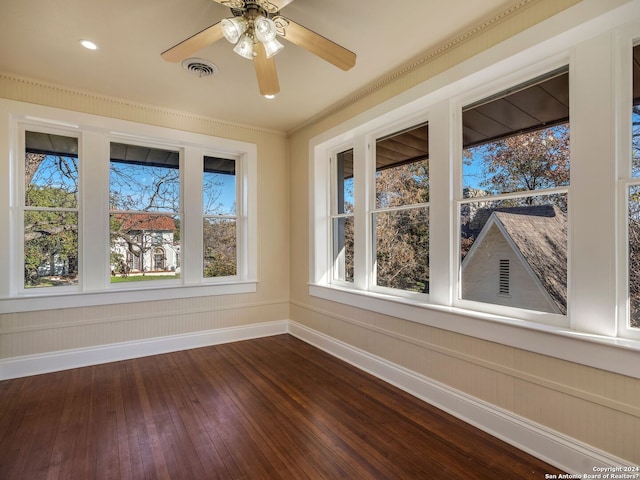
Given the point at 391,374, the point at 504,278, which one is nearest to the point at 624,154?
the point at 504,278

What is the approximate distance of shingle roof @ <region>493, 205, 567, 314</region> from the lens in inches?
78.6

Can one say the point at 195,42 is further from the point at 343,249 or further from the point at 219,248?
the point at 219,248

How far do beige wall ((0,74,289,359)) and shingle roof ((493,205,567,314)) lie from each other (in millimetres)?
3011

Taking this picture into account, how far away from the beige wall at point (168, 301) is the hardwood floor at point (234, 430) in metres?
0.39

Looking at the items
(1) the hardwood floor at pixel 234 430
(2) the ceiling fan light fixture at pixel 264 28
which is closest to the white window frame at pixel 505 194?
(1) the hardwood floor at pixel 234 430

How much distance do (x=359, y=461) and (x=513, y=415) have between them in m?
1.02

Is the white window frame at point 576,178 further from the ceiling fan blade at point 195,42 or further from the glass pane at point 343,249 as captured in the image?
the ceiling fan blade at point 195,42

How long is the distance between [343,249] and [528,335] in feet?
7.00

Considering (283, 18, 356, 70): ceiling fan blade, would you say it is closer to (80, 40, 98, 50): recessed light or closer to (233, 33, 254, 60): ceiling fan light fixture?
(233, 33, 254, 60): ceiling fan light fixture

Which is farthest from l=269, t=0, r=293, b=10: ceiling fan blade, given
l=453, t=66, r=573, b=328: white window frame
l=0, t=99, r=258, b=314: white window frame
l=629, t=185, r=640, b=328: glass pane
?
l=0, t=99, r=258, b=314: white window frame

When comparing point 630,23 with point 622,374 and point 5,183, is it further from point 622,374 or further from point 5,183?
point 5,183

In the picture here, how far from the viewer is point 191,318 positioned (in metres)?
3.94

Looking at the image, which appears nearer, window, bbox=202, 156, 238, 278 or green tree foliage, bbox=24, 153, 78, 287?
green tree foliage, bbox=24, 153, 78, 287

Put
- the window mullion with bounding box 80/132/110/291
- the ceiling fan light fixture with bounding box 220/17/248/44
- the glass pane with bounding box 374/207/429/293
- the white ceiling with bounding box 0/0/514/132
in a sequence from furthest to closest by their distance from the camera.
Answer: the window mullion with bounding box 80/132/110/291
the glass pane with bounding box 374/207/429/293
the white ceiling with bounding box 0/0/514/132
the ceiling fan light fixture with bounding box 220/17/248/44
